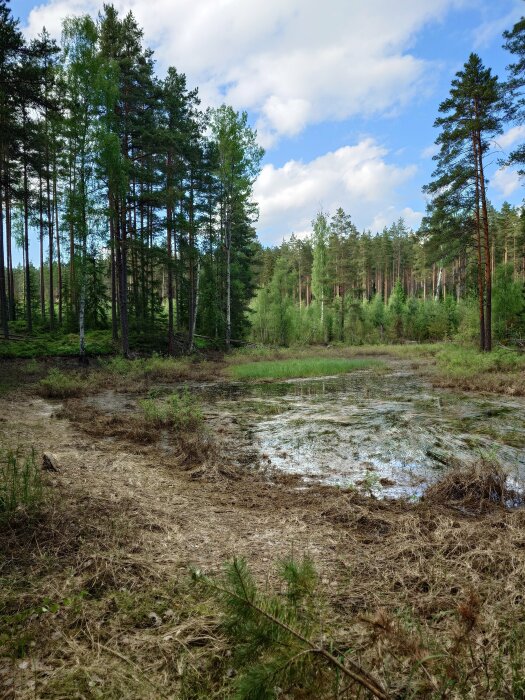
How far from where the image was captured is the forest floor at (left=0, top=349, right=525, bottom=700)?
1.98 meters

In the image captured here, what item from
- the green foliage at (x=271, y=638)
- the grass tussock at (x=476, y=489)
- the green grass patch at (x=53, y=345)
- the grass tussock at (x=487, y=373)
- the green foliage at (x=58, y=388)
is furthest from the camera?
the green grass patch at (x=53, y=345)

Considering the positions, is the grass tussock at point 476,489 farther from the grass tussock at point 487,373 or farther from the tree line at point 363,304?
the tree line at point 363,304

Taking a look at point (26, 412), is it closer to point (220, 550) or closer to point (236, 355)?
point (220, 550)

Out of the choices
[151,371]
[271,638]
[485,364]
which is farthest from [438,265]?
[271,638]

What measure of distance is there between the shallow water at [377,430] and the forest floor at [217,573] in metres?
1.10

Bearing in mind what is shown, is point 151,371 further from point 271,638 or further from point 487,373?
point 271,638

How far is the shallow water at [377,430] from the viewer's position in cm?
670

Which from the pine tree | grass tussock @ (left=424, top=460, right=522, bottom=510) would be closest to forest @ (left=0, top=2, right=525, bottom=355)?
the pine tree

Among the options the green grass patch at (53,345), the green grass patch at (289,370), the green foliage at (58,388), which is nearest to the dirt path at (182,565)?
the green foliage at (58,388)

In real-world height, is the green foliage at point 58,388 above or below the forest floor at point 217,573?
above

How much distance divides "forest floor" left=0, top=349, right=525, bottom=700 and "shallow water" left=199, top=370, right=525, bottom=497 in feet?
3.60

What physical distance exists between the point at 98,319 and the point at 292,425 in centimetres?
2222

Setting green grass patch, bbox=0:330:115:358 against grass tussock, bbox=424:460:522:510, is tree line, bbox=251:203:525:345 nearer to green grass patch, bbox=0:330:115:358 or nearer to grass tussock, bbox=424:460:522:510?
green grass patch, bbox=0:330:115:358

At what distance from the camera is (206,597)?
2.74m
